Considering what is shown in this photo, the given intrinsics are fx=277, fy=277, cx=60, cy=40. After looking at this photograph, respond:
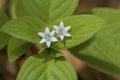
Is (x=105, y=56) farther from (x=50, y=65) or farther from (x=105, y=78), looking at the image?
(x=105, y=78)

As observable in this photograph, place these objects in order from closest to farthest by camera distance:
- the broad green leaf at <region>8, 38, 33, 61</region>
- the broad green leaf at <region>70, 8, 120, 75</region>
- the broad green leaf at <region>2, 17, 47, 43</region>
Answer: the broad green leaf at <region>2, 17, 47, 43</region>, the broad green leaf at <region>8, 38, 33, 61</region>, the broad green leaf at <region>70, 8, 120, 75</region>

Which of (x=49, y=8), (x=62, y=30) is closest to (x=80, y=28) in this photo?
(x=62, y=30)

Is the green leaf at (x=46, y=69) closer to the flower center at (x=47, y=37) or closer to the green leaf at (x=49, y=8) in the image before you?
the flower center at (x=47, y=37)

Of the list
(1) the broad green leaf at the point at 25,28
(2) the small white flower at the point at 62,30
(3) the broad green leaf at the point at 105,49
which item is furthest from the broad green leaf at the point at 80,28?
(3) the broad green leaf at the point at 105,49

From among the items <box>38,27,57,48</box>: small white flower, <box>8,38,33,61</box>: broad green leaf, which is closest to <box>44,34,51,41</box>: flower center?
Answer: <box>38,27,57,48</box>: small white flower

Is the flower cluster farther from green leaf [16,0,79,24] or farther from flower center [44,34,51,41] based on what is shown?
green leaf [16,0,79,24]

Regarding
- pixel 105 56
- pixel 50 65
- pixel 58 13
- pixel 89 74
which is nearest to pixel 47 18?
pixel 58 13
